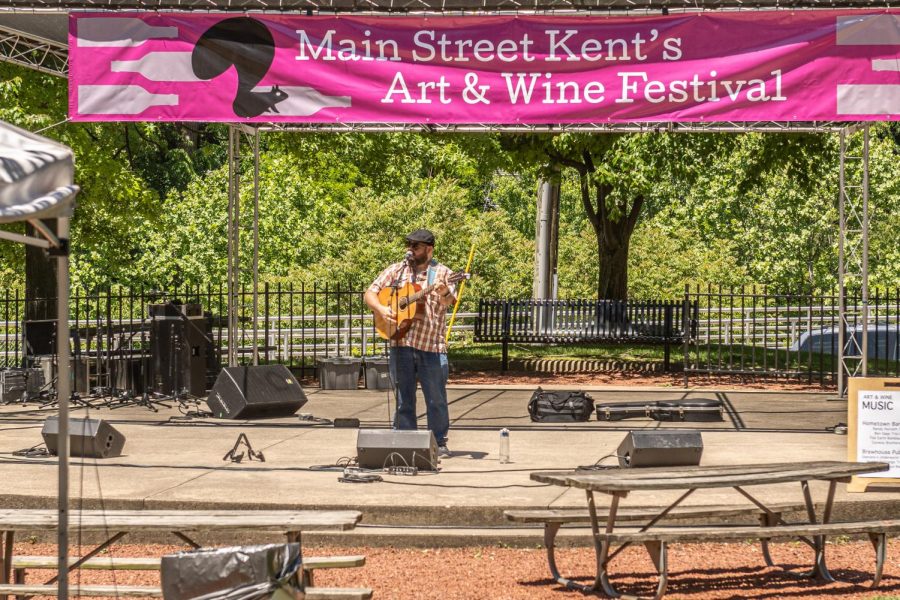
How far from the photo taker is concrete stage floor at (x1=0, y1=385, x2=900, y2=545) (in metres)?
8.48

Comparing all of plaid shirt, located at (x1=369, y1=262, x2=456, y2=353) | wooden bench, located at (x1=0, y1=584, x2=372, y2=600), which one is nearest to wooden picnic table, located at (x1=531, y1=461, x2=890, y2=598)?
wooden bench, located at (x1=0, y1=584, x2=372, y2=600)

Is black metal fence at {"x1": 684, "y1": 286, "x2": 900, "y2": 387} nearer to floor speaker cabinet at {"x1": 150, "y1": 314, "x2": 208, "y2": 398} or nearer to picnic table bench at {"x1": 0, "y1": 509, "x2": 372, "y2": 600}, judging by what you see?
floor speaker cabinet at {"x1": 150, "y1": 314, "x2": 208, "y2": 398}

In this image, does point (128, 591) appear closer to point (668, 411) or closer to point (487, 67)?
point (487, 67)

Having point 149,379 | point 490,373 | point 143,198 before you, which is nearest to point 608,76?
point 149,379

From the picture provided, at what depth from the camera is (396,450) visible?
10.0 meters

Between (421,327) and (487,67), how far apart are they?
2.76m

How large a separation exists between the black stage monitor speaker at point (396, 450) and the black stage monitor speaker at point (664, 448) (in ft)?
5.41

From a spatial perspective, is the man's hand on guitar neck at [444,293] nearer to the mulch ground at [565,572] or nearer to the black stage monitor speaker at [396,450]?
the black stage monitor speaker at [396,450]

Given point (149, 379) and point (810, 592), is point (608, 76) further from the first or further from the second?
point (149, 379)

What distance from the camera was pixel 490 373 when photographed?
72.3ft

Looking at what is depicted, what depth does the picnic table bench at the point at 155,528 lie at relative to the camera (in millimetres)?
6047

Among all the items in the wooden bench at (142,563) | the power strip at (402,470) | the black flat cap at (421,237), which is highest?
the black flat cap at (421,237)

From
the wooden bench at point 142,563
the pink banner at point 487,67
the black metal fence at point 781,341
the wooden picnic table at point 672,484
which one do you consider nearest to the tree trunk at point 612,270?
the black metal fence at point 781,341

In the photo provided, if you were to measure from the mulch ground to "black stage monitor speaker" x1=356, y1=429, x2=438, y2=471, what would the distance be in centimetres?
188
